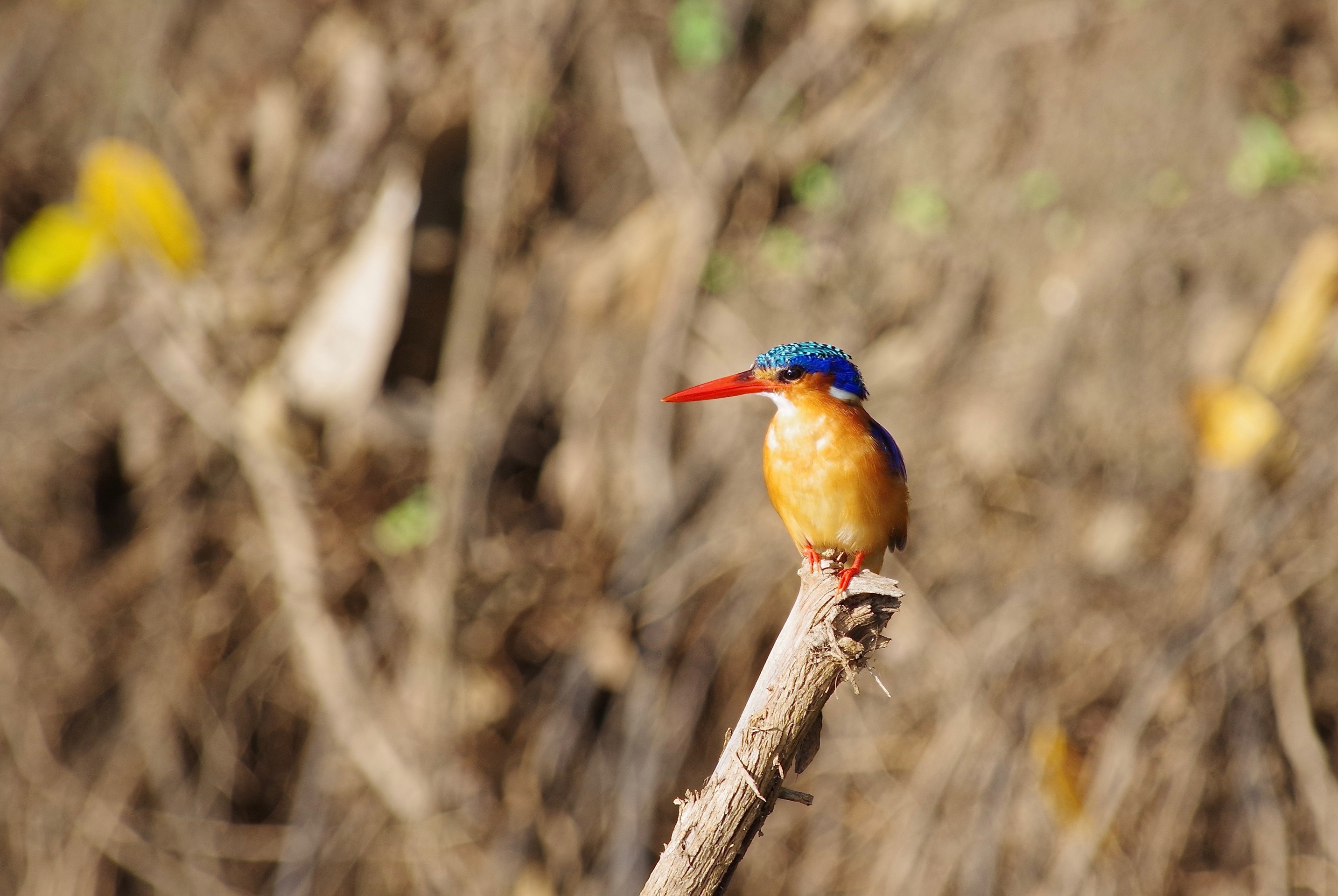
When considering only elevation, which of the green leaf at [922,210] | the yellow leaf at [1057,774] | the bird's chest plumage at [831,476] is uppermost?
the green leaf at [922,210]

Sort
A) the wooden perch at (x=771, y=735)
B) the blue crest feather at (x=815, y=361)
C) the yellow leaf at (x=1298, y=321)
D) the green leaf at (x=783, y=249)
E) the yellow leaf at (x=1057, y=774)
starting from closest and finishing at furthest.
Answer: the wooden perch at (x=771, y=735) → the blue crest feather at (x=815, y=361) → the yellow leaf at (x=1298, y=321) → the yellow leaf at (x=1057, y=774) → the green leaf at (x=783, y=249)

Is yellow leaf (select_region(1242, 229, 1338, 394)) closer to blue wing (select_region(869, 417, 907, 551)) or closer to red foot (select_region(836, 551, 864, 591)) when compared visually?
blue wing (select_region(869, 417, 907, 551))

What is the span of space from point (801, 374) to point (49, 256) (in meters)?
5.04

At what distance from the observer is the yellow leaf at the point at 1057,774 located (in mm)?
4512

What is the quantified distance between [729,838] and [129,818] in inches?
188

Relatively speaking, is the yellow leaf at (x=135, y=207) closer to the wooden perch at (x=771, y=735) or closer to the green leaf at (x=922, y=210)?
the green leaf at (x=922, y=210)

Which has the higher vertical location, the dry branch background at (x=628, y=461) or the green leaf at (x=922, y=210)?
the green leaf at (x=922, y=210)

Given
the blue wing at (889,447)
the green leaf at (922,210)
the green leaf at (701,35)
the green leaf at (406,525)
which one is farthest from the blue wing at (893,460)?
the green leaf at (701,35)

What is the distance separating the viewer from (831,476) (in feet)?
5.58

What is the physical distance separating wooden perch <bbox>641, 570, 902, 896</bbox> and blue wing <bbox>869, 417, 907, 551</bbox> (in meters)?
0.27

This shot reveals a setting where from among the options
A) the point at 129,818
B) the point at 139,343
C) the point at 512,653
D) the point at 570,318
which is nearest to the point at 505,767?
the point at 512,653

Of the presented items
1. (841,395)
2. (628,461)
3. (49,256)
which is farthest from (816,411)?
(49,256)

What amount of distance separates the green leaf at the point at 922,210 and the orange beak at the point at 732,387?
352cm

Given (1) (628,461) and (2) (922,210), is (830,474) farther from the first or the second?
(2) (922,210)
